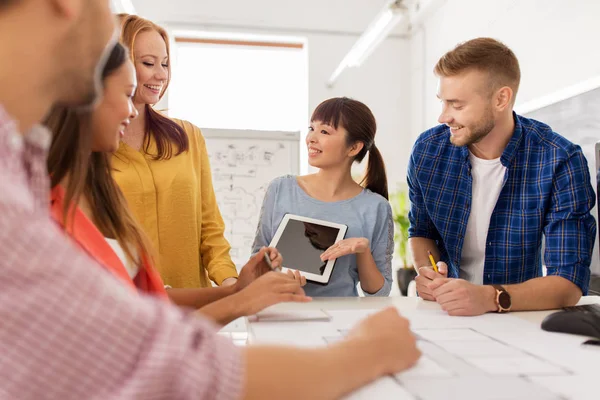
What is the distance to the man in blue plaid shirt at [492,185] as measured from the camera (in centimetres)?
154

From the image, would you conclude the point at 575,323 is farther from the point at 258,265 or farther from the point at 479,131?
the point at 479,131

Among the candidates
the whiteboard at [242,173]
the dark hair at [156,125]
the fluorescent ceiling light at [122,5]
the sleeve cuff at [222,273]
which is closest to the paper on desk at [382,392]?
the sleeve cuff at [222,273]

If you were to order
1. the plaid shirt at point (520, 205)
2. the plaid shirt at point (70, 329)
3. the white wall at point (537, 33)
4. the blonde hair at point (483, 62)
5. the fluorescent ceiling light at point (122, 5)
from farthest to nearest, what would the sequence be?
the fluorescent ceiling light at point (122, 5)
the white wall at point (537, 33)
the blonde hair at point (483, 62)
the plaid shirt at point (520, 205)
the plaid shirt at point (70, 329)

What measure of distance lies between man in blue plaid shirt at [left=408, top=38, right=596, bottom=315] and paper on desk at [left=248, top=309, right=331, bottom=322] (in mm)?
505

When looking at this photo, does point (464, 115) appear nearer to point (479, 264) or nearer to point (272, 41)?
point (479, 264)

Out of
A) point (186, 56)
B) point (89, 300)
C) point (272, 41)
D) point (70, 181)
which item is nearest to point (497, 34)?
point (272, 41)

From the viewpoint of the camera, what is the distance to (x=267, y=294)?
110cm

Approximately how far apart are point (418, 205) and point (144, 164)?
0.97m

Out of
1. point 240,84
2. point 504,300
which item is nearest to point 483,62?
point 504,300

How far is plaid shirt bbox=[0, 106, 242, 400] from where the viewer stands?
1.14ft

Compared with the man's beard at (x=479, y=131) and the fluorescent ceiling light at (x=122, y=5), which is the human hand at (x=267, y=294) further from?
the fluorescent ceiling light at (x=122, y=5)

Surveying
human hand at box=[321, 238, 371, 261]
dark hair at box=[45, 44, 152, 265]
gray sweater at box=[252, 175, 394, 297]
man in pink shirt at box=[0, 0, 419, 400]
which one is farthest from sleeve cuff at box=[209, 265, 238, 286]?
man in pink shirt at box=[0, 0, 419, 400]

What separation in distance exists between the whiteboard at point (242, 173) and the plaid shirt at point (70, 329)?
3.72 metres

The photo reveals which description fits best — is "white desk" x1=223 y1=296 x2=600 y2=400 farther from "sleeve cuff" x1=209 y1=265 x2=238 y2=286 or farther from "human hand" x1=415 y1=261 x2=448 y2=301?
"sleeve cuff" x1=209 y1=265 x2=238 y2=286
